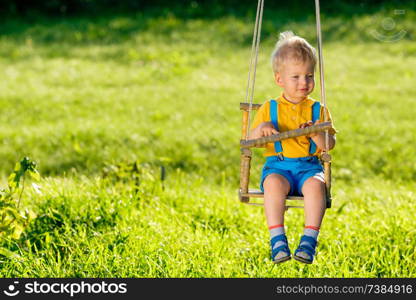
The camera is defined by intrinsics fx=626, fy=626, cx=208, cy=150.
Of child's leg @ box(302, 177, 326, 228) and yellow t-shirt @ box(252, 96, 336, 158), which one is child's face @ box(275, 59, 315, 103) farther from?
child's leg @ box(302, 177, 326, 228)

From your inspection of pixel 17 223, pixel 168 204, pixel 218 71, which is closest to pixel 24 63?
pixel 218 71

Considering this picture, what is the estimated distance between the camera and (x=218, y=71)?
1141cm

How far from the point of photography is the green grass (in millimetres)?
4254

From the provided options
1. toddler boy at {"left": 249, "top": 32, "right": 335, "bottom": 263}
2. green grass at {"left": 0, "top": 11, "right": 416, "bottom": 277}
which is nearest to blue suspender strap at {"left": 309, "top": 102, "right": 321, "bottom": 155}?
toddler boy at {"left": 249, "top": 32, "right": 335, "bottom": 263}

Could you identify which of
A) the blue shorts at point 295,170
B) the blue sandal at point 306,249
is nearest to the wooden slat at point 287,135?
the blue shorts at point 295,170

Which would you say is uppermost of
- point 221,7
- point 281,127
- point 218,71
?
point 221,7

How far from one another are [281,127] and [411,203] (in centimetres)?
226

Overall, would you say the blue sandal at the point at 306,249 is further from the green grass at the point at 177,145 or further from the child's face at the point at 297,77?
the green grass at the point at 177,145

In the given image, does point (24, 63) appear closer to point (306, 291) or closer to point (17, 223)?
point (17, 223)

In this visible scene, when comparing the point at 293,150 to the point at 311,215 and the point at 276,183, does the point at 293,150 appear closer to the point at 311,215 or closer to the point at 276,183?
the point at 276,183

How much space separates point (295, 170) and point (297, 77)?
504 millimetres

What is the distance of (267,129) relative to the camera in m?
3.34

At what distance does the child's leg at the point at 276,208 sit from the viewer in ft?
10.2

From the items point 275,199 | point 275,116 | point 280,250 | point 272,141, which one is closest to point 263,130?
point 275,116
